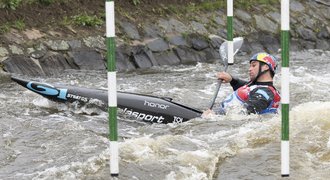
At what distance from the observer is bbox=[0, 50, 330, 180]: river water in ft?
18.3

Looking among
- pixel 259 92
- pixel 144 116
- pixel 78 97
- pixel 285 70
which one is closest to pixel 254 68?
pixel 259 92

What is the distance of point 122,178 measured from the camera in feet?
17.6

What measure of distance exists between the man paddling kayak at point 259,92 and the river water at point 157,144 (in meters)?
0.14

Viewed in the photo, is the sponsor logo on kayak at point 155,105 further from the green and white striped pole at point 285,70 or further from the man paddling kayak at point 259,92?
the green and white striped pole at point 285,70

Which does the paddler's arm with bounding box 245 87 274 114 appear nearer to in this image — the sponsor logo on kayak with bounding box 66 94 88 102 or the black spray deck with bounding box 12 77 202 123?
the black spray deck with bounding box 12 77 202 123

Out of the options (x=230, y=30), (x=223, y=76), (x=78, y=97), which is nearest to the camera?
(x=223, y=76)

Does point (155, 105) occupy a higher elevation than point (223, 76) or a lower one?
lower

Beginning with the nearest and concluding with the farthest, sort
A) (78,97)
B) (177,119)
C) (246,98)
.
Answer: (246,98) → (177,119) → (78,97)

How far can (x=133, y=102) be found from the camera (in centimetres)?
805

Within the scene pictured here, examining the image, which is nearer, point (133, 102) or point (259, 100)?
point (259, 100)

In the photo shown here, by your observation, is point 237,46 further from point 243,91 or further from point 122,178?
point 122,178

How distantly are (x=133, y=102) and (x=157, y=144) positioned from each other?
1.79 meters

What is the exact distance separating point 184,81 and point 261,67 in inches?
142

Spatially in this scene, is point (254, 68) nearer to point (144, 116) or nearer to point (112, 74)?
point (144, 116)
